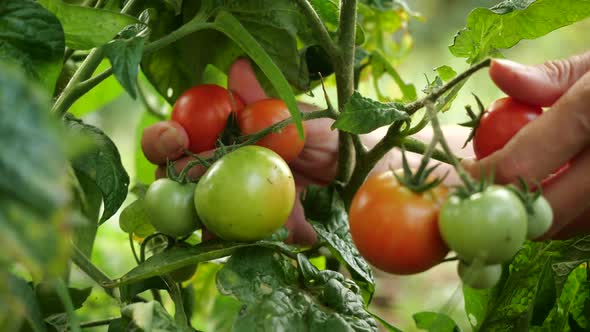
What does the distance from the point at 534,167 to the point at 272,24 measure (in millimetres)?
315

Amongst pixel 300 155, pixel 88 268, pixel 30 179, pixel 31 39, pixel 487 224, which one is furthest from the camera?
pixel 300 155

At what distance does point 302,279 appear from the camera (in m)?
0.62

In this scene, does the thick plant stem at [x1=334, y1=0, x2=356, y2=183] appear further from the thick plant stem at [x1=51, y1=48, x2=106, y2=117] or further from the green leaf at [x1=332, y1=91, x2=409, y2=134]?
the thick plant stem at [x1=51, y1=48, x2=106, y2=117]

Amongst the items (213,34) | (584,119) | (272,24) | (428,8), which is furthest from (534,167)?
(428,8)

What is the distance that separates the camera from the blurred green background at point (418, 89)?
110cm

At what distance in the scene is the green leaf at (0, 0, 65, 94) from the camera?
473 mm

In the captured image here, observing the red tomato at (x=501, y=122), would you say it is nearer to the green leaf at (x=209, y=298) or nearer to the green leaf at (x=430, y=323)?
the green leaf at (x=430, y=323)

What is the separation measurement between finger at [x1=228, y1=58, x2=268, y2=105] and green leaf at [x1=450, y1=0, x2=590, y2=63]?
237 mm

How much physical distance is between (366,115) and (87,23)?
0.23m

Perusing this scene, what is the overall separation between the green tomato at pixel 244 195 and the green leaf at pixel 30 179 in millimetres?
291

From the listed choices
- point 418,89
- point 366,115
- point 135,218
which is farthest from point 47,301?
point 418,89

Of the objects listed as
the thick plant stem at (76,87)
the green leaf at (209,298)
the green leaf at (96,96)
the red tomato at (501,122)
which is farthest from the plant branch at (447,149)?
the green leaf at (96,96)

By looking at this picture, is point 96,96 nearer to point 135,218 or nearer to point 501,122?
point 135,218

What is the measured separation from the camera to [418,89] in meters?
2.20
